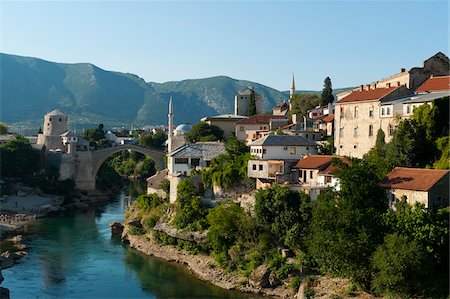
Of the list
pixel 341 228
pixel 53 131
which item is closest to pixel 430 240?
pixel 341 228

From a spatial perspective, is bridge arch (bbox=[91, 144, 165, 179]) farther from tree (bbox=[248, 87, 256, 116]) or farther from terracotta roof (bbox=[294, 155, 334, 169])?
terracotta roof (bbox=[294, 155, 334, 169])

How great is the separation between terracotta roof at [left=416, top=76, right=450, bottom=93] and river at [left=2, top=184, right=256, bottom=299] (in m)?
17.9

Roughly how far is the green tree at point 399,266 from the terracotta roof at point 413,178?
3.13 m

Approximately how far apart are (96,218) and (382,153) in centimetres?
3152

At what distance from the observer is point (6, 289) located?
3019 centimetres

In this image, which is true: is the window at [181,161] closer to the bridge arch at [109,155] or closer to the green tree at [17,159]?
the green tree at [17,159]

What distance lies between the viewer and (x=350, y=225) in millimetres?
27922

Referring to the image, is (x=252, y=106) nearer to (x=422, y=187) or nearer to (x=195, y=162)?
(x=195, y=162)

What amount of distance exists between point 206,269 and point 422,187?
44.4ft

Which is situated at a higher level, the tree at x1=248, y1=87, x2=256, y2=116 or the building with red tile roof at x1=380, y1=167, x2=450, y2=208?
the tree at x1=248, y1=87, x2=256, y2=116

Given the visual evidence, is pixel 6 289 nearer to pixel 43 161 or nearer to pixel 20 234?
pixel 20 234

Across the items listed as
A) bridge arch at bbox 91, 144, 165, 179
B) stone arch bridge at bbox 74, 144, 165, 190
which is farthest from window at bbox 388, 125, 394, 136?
stone arch bridge at bbox 74, 144, 165, 190

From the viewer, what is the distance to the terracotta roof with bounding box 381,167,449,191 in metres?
28.1

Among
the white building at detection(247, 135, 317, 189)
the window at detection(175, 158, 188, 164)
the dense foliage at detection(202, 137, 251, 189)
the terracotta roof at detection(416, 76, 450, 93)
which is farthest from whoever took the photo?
the window at detection(175, 158, 188, 164)
